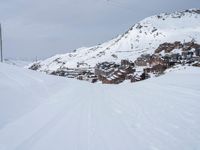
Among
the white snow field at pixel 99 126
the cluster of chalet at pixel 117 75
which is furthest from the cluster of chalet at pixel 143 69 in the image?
the white snow field at pixel 99 126

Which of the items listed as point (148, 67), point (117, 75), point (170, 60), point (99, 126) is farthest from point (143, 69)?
point (99, 126)

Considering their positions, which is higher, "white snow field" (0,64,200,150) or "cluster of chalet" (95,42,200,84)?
"white snow field" (0,64,200,150)

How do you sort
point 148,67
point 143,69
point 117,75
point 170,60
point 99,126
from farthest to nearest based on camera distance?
point 170,60, point 148,67, point 143,69, point 117,75, point 99,126

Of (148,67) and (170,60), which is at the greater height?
(170,60)

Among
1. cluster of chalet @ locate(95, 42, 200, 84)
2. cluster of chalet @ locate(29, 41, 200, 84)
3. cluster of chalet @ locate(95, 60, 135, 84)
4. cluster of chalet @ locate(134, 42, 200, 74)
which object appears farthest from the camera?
cluster of chalet @ locate(134, 42, 200, 74)

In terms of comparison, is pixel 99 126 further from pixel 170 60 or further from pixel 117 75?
pixel 170 60

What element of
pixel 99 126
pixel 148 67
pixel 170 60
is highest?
pixel 99 126

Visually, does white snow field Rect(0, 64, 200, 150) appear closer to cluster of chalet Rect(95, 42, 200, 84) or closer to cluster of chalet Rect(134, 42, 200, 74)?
cluster of chalet Rect(95, 42, 200, 84)

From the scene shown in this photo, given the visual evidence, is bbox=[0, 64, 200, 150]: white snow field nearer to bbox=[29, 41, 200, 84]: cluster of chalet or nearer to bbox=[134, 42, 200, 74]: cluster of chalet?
bbox=[29, 41, 200, 84]: cluster of chalet

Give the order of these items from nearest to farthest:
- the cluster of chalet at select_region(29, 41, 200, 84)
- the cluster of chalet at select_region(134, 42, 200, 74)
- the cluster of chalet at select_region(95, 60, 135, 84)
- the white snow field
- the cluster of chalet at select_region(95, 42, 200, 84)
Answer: the white snow field < the cluster of chalet at select_region(95, 42, 200, 84) < the cluster of chalet at select_region(29, 41, 200, 84) < the cluster of chalet at select_region(95, 60, 135, 84) < the cluster of chalet at select_region(134, 42, 200, 74)

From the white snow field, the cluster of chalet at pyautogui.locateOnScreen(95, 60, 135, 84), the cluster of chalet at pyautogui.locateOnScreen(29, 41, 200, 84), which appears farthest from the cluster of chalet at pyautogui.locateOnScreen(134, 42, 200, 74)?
the white snow field

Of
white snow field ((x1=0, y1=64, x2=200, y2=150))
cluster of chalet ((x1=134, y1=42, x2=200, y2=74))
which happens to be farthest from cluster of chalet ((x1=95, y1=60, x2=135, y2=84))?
white snow field ((x1=0, y1=64, x2=200, y2=150))

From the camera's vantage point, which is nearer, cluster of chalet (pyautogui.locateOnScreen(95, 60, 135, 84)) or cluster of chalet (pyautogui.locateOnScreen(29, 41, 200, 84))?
cluster of chalet (pyautogui.locateOnScreen(29, 41, 200, 84))

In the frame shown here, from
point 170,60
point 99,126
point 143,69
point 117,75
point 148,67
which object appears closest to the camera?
point 99,126
